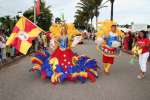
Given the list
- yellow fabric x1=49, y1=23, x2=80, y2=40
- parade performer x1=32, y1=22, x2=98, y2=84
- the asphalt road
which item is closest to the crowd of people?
the asphalt road

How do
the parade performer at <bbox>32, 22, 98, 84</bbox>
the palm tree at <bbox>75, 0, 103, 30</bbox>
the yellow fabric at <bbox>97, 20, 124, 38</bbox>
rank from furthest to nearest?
the palm tree at <bbox>75, 0, 103, 30</bbox>
the yellow fabric at <bbox>97, 20, 124, 38</bbox>
the parade performer at <bbox>32, 22, 98, 84</bbox>

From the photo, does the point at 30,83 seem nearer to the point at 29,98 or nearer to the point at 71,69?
the point at 71,69

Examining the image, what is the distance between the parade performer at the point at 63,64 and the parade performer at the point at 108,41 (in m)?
1.44

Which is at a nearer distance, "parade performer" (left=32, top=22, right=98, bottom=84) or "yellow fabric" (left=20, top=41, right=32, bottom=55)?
"parade performer" (left=32, top=22, right=98, bottom=84)

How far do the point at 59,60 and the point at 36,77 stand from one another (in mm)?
1480

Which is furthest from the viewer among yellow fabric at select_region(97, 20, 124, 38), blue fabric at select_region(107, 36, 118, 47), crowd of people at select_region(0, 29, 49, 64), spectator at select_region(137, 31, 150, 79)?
crowd of people at select_region(0, 29, 49, 64)

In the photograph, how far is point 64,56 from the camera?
1261 centimetres

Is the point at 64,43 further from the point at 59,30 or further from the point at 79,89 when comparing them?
the point at 79,89

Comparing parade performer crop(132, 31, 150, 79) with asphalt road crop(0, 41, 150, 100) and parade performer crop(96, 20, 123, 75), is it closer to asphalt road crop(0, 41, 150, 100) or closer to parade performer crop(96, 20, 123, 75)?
asphalt road crop(0, 41, 150, 100)

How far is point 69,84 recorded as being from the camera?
1190cm

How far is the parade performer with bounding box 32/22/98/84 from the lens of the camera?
12.2 meters

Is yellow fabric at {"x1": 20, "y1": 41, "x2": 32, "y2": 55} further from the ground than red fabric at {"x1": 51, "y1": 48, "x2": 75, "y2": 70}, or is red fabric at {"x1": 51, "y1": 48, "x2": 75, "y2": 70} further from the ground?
yellow fabric at {"x1": 20, "y1": 41, "x2": 32, "y2": 55}

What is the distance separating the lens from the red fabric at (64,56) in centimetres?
1244

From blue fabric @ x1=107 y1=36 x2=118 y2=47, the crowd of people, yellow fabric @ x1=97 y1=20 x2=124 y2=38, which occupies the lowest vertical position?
the crowd of people
